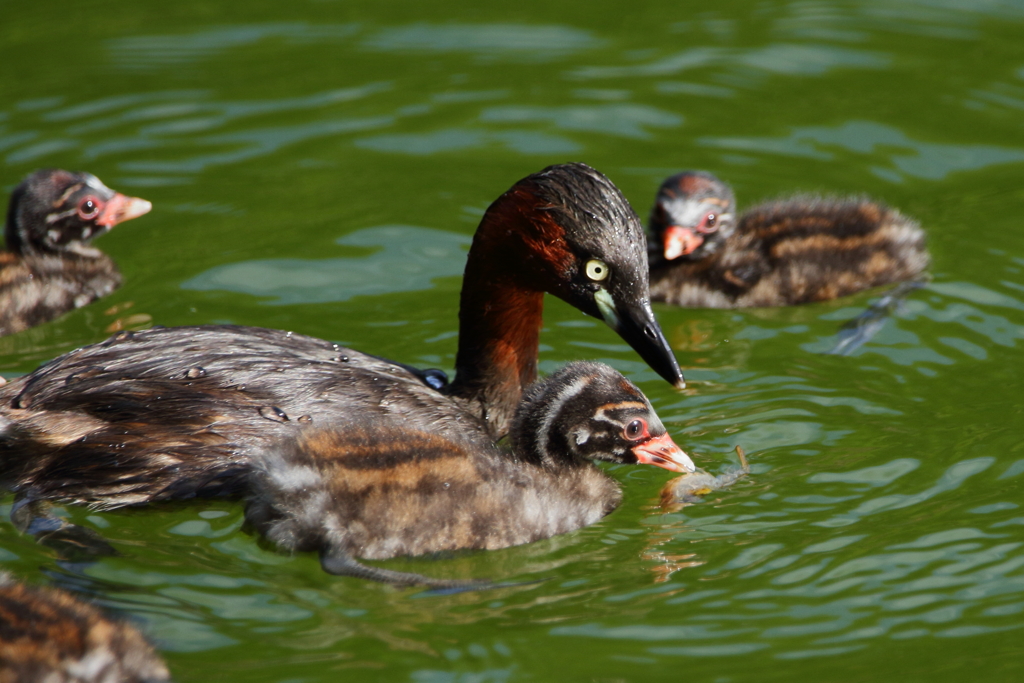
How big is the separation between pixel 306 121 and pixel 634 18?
3005mm

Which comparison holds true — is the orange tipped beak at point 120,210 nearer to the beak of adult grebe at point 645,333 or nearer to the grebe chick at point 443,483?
the grebe chick at point 443,483

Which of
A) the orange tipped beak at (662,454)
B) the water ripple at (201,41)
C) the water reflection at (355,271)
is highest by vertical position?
the water ripple at (201,41)

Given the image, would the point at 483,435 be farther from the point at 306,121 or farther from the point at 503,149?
the point at 306,121

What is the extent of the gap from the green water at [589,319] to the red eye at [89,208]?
393 mm

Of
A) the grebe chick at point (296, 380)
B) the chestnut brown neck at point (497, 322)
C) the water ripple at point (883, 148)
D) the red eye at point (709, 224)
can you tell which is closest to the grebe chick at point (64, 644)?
the grebe chick at point (296, 380)

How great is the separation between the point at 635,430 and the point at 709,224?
2759 millimetres

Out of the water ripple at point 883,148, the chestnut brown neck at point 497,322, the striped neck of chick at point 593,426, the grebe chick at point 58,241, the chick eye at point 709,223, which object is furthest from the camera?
the water ripple at point 883,148

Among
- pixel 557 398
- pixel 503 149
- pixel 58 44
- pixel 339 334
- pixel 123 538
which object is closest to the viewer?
pixel 123 538

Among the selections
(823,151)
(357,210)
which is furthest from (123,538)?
(823,151)

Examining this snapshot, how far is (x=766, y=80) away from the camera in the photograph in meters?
10.8

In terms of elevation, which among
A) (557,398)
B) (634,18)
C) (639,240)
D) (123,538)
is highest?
(634,18)

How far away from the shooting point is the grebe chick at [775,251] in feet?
27.0

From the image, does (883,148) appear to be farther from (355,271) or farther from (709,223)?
(355,271)

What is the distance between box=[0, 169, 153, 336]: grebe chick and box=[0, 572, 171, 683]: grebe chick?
360cm
